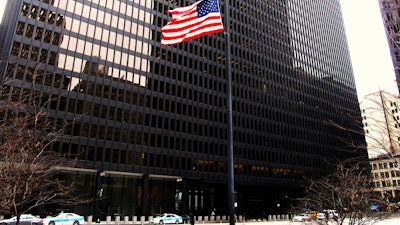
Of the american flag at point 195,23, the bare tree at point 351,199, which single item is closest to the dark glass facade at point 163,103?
the american flag at point 195,23

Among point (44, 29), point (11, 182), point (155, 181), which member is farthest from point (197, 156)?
point (11, 182)

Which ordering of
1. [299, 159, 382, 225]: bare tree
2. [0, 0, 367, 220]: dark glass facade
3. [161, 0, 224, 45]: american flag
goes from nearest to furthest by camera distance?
1. [299, 159, 382, 225]: bare tree
2. [161, 0, 224, 45]: american flag
3. [0, 0, 367, 220]: dark glass facade

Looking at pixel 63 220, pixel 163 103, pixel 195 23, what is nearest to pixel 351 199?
pixel 195 23

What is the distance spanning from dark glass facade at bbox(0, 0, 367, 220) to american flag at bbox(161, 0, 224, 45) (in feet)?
72.9

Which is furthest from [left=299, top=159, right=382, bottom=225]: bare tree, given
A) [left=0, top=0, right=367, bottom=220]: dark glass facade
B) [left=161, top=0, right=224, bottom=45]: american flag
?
[left=0, top=0, right=367, bottom=220]: dark glass facade

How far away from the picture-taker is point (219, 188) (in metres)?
70.4

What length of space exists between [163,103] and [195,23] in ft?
155

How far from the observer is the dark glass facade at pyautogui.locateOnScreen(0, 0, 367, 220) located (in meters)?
52.3

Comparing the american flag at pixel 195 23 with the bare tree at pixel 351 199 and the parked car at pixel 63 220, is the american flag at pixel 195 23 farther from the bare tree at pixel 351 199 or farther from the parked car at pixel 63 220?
the parked car at pixel 63 220

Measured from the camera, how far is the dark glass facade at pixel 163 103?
172 feet

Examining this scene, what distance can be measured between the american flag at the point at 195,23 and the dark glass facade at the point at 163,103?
72.9 ft

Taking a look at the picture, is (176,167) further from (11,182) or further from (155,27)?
(11,182)

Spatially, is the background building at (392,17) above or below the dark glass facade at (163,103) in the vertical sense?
below

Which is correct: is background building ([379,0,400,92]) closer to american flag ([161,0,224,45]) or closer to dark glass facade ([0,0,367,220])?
american flag ([161,0,224,45])
